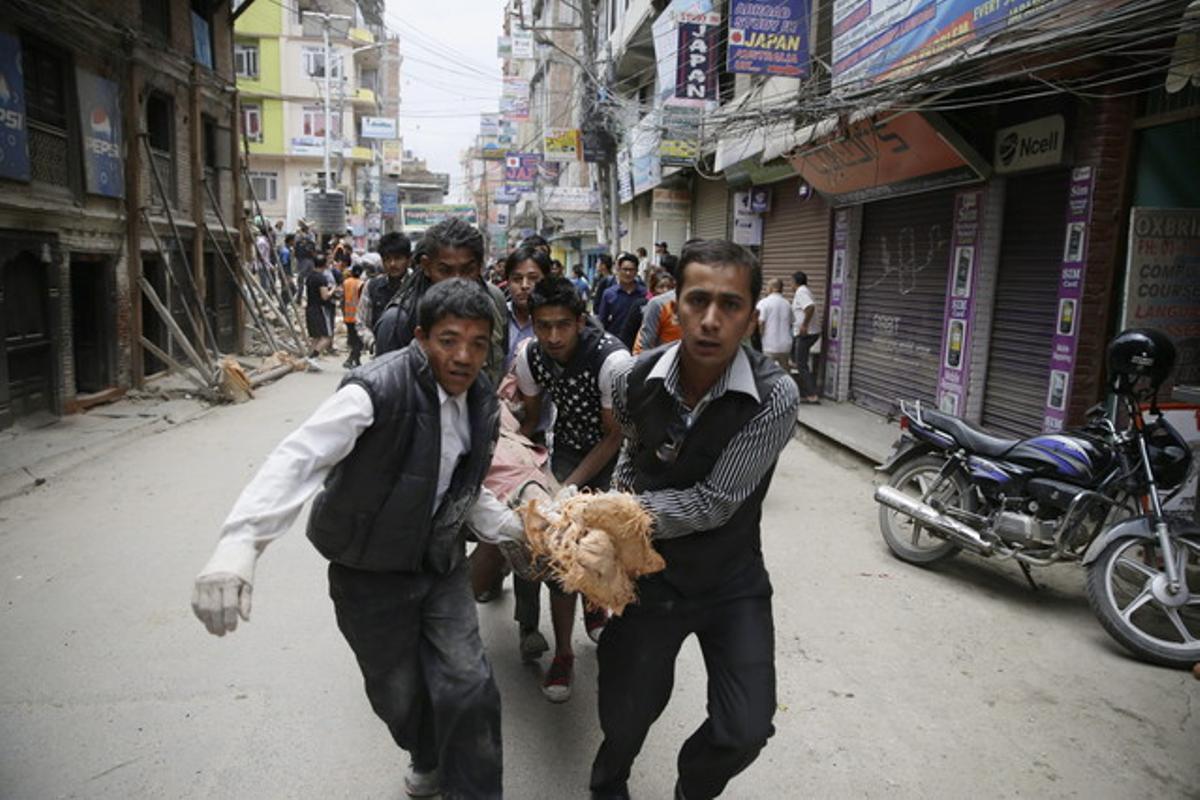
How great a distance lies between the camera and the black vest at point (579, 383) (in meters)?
3.53

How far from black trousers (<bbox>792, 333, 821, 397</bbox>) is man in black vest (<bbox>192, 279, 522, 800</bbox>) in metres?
9.56

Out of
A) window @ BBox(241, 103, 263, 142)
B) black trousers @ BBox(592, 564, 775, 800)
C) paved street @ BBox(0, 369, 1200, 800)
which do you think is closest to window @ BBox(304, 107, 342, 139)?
window @ BBox(241, 103, 263, 142)

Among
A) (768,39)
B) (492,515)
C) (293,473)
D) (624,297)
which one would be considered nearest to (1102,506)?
(492,515)

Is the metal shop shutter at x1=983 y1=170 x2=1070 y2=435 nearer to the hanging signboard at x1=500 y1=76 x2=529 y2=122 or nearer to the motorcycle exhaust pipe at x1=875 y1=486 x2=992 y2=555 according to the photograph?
the motorcycle exhaust pipe at x1=875 y1=486 x2=992 y2=555

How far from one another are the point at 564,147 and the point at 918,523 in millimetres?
20078

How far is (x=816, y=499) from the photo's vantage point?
6.98m

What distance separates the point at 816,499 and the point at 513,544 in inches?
193

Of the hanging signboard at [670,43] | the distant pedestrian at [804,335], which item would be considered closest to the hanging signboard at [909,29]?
the distant pedestrian at [804,335]

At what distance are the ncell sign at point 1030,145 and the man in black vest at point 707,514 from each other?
6043mm

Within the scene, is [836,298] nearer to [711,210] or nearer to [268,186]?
[711,210]

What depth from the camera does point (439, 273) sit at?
3.84 metres

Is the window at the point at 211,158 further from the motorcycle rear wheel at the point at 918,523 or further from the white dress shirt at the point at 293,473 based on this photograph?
the white dress shirt at the point at 293,473

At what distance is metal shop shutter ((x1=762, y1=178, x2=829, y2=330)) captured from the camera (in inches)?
476

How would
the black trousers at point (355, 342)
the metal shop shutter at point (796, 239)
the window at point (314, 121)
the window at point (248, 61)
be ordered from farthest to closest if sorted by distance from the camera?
the window at point (314, 121), the window at point (248, 61), the black trousers at point (355, 342), the metal shop shutter at point (796, 239)
